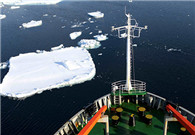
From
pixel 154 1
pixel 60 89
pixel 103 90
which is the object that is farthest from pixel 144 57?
pixel 154 1

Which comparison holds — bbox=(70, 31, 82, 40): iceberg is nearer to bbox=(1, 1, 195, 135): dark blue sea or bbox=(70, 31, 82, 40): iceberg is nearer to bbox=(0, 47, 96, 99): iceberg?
bbox=(1, 1, 195, 135): dark blue sea

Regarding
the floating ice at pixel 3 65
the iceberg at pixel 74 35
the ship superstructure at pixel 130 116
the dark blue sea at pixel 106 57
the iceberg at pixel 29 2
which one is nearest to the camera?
the ship superstructure at pixel 130 116

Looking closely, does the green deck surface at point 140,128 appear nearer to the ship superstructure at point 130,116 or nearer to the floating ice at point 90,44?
the ship superstructure at point 130,116

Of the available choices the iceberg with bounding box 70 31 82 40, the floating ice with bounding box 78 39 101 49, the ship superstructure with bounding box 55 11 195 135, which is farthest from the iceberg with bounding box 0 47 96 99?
the ship superstructure with bounding box 55 11 195 135

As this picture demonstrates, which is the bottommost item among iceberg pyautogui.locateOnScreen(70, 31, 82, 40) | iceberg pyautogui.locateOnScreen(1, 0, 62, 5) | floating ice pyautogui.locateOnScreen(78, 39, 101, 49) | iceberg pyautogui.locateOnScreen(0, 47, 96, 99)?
iceberg pyautogui.locateOnScreen(0, 47, 96, 99)

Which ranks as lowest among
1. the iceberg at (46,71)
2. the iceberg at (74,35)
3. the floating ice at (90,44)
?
the iceberg at (46,71)

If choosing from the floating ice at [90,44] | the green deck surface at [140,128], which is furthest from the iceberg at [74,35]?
the green deck surface at [140,128]
